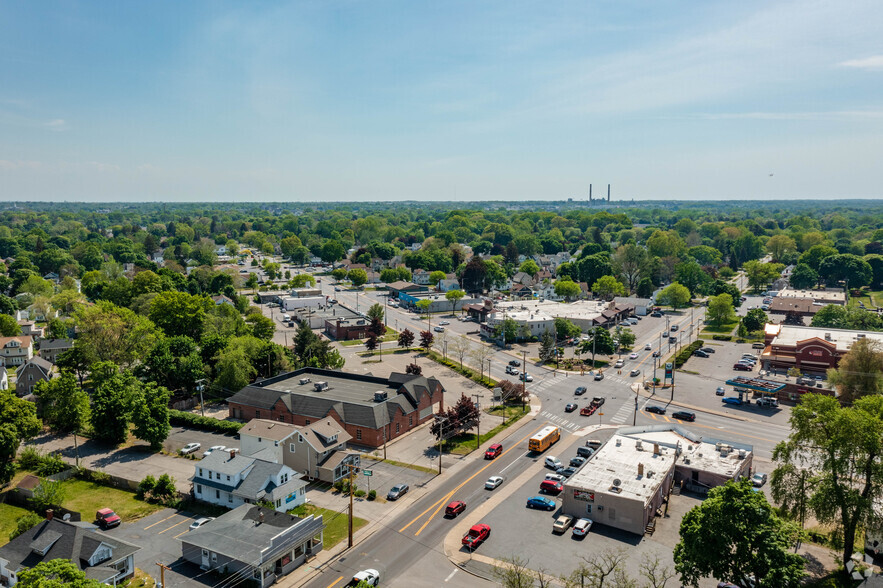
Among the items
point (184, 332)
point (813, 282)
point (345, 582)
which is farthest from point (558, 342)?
point (813, 282)

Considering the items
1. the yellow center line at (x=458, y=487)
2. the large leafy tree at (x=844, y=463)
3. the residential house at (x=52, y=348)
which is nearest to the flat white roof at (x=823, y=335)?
the yellow center line at (x=458, y=487)

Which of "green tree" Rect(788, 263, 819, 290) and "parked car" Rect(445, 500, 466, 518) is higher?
"green tree" Rect(788, 263, 819, 290)

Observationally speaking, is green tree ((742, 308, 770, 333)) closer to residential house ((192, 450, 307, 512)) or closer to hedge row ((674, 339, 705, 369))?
hedge row ((674, 339, 705, 369))

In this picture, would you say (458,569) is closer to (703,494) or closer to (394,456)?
(394,456)

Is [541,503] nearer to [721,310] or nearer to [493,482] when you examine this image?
[493,482]

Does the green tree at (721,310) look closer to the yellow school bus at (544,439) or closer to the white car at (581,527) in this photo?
the yellow school bus at (544,439)

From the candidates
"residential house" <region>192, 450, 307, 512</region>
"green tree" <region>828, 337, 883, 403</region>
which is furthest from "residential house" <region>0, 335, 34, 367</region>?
"green tree" <region>828, 337, 883, 403</region>
